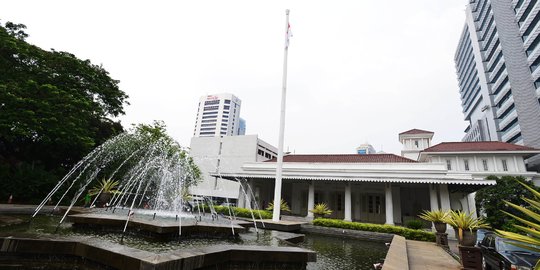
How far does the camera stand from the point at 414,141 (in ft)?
129

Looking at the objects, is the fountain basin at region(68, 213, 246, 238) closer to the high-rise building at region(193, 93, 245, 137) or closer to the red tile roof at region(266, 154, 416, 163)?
the red tile roof at region(266, 154, 416, 163)

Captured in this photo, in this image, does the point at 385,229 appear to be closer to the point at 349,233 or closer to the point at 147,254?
the point at 349,233

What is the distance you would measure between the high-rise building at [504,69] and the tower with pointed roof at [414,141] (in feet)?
60.6

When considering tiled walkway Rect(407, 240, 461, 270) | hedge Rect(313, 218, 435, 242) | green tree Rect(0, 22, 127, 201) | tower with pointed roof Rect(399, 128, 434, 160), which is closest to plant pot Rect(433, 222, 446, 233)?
hedge Rect(313, 218, 435, 242)

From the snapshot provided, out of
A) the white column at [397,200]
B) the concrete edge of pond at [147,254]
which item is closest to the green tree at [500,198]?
the white column at [397,200]

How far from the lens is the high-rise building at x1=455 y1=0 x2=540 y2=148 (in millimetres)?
42125

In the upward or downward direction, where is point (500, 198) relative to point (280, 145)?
downward

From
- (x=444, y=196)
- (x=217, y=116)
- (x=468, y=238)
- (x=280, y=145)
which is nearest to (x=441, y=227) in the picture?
(x=468, y=238)

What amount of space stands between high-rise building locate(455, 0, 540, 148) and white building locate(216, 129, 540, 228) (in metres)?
16.1

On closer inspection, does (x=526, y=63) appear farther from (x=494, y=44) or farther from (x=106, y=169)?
(x=106, y=169)

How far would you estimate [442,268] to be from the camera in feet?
25.2

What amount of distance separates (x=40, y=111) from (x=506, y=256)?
914 inches

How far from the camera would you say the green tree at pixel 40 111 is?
1561 cm

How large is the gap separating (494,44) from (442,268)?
222 ft
